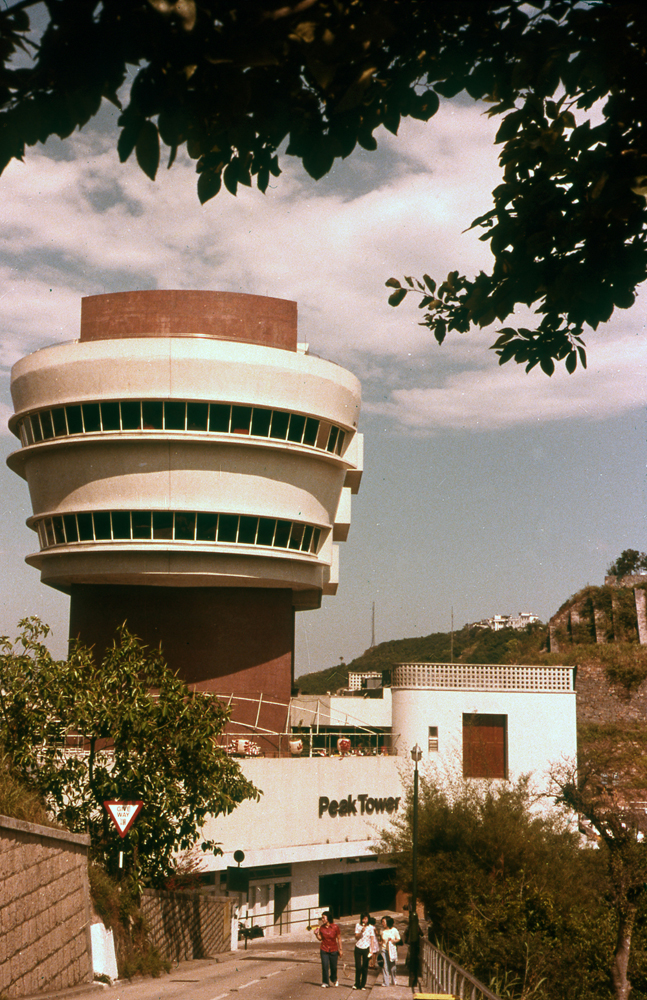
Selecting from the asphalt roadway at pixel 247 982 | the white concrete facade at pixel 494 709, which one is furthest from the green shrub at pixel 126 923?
the white concrete facade at pixel 494 709

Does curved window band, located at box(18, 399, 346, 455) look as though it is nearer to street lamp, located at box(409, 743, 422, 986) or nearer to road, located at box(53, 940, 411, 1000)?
street lamp, located at box(409, 743, 422, 986)

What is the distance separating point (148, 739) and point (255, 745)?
23.2 m

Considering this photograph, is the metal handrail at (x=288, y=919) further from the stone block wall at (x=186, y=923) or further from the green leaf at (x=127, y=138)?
the green leaf at (x=127, y=138)

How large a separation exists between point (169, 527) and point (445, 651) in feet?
348

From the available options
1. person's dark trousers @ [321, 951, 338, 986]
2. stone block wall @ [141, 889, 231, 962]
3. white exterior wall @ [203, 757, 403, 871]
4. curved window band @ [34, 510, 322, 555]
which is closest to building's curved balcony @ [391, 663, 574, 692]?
white exterior wall @ [203, 757, 403, 871]

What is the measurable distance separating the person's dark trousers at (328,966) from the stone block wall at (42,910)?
6.24 metres

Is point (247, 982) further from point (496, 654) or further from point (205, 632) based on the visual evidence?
point (496, 654)

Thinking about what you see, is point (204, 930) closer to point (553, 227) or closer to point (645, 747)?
point (553, 227)

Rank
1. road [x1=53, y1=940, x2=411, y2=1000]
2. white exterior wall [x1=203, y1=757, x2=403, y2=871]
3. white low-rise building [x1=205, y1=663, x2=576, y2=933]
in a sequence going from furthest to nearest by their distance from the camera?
white low-rise building [x1=205, y1=663, x2=576, y2=933] → white exterior wall [x1=203, y1=757, x2=403, y2=871] → road [x1=53, y1=940, x2=411, y2=1000]

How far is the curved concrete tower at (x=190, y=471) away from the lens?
42.7 meters

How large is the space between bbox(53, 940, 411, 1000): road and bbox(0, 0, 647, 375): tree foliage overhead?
43.2 ft

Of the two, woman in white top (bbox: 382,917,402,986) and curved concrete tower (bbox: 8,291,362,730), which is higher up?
curved concrete tower (bbox: 8,291,362,730)

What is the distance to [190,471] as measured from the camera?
42.8 m

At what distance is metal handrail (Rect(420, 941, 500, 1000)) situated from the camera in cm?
1420
